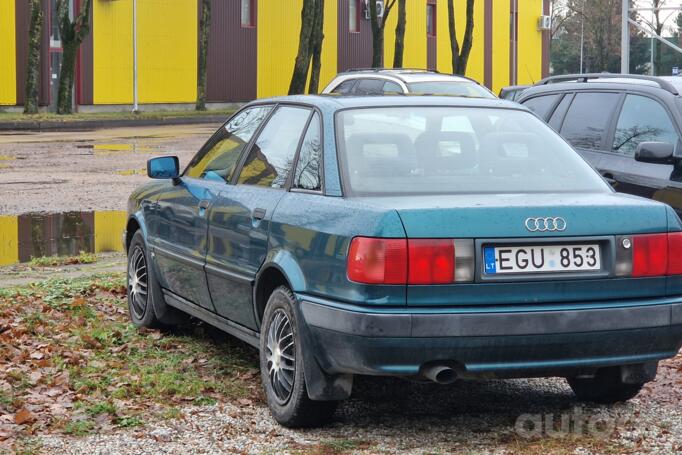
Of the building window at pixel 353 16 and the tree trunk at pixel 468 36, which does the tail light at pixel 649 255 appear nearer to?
the tree trunk at pixel 468 36

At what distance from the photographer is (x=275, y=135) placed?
6.66 m

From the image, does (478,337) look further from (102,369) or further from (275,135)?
(102,369)

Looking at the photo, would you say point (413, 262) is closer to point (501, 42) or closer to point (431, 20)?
point (431, 20)

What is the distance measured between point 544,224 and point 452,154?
0.79 m

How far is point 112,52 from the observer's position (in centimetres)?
4731

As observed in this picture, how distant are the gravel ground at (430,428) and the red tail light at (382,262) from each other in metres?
0.73

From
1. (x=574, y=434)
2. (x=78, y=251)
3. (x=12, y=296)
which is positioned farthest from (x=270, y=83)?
(x=574, y=434)

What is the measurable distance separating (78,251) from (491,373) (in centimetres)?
840

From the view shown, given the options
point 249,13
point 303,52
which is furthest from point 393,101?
point 249,13

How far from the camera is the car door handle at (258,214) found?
20.2 feet

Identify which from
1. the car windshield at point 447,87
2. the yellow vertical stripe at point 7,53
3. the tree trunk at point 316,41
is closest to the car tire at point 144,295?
the car windshield at point 447,87

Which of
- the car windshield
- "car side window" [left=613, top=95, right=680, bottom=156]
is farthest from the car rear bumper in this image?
the car windshield

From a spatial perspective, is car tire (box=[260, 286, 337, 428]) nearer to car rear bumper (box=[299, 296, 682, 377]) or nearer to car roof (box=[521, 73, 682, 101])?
car rear bumper (box=[299, 296, 682, 377])

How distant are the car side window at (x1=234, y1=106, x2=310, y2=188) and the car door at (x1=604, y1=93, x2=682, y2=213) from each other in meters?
3.07
